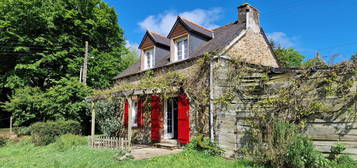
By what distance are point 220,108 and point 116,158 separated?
393 centimetres

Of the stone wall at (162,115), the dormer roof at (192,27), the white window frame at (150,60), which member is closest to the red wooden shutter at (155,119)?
the stone wall at (162,115)

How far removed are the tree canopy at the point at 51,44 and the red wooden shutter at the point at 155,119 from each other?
21.5ft

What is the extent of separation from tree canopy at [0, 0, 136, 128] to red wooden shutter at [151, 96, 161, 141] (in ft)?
21.5

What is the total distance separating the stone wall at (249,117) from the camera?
18.5 feet

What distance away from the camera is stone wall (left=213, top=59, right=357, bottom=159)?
562 centimetres

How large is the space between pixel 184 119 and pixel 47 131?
7.75m

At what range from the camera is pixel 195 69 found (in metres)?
9.61

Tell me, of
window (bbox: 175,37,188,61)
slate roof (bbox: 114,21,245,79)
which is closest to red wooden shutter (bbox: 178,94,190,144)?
slate roof (bbox: 114,21,245,79)

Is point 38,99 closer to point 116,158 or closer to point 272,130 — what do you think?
point 116,158

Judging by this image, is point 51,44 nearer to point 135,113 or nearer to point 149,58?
point 149,58

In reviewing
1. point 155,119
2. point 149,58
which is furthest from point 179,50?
point 155,119

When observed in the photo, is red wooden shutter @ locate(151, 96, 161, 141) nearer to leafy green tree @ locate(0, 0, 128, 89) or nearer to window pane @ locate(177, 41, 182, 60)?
window pane @ locate(177, 41, 182, 60)

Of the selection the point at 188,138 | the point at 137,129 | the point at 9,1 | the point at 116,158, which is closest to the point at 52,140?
the point at 137,129

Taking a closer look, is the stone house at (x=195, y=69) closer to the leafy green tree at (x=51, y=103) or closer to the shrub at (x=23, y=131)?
the leafy green tree at (x=51, y=103)
